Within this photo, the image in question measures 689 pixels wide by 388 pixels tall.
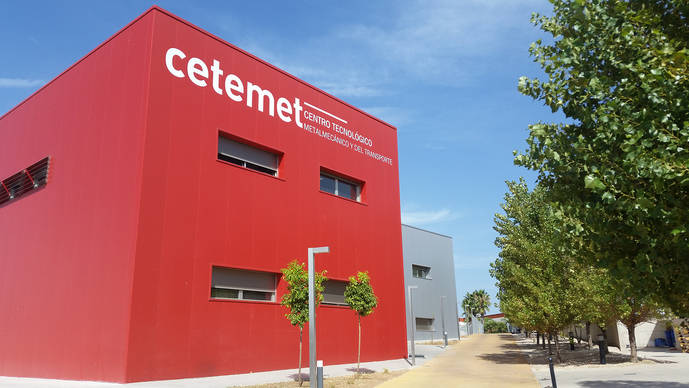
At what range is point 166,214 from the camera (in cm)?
1570

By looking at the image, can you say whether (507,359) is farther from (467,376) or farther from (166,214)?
(166,214)

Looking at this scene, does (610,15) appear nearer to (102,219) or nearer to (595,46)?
(595,46)

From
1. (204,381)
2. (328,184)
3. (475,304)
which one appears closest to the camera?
(204,381)

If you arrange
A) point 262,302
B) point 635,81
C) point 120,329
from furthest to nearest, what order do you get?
point 262,302, point 120,329, point 635,81

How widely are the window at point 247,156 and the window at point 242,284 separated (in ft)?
14.0

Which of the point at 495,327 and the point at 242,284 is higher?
the point at 242,284

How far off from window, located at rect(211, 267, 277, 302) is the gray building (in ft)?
87.5

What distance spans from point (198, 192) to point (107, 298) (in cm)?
444

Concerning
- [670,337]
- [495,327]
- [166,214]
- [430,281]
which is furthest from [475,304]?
[166,214]

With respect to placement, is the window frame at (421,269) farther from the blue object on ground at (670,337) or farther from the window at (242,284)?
the window at (242,284)

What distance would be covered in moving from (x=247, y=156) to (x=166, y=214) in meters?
4.69

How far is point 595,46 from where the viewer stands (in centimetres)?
768

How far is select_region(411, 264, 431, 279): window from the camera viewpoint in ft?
156

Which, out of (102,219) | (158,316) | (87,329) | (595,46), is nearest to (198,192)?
(102,219)
